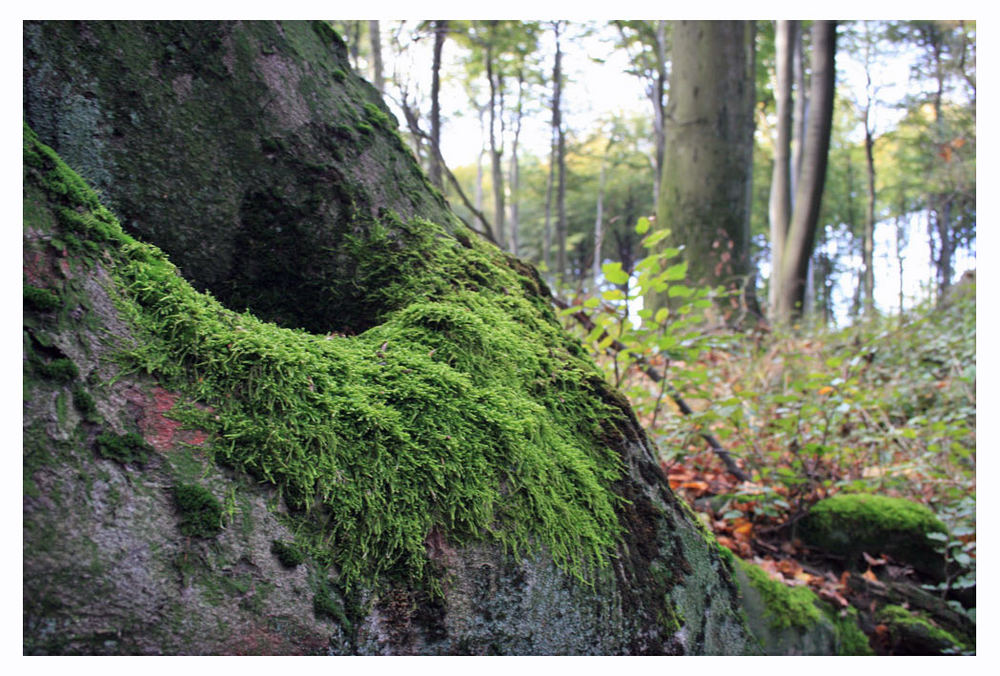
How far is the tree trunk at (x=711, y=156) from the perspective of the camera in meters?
7.21

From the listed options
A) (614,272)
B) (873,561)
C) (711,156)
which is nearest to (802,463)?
(873,561)

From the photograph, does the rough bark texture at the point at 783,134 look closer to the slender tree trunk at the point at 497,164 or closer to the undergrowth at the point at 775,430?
the undergrowth at the point at 775,430

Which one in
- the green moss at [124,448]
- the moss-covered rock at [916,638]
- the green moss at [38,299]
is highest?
the green moss at [38,299]

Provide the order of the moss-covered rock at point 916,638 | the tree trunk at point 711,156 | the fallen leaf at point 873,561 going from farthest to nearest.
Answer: the tree trunk at point 711,156
the fallen leaf at point 873,561
the moss-covered rock at point 916,638

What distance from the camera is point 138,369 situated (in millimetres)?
1228

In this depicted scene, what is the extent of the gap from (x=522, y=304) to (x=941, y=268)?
23719mm

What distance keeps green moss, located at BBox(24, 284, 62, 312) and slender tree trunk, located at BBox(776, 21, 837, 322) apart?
8.23 meters

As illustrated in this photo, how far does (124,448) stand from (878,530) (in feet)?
12.7

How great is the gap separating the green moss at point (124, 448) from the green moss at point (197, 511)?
9cm

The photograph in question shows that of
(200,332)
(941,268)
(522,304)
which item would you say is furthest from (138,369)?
(941,268)

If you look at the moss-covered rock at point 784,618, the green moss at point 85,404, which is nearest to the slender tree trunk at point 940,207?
the moss-covered rock at point 784,618

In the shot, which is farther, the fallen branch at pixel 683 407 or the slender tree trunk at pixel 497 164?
the slender tree trunk at pixel 497 164

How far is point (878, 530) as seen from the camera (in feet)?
11.1

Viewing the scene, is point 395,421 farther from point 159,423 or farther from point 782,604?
point 782,604
